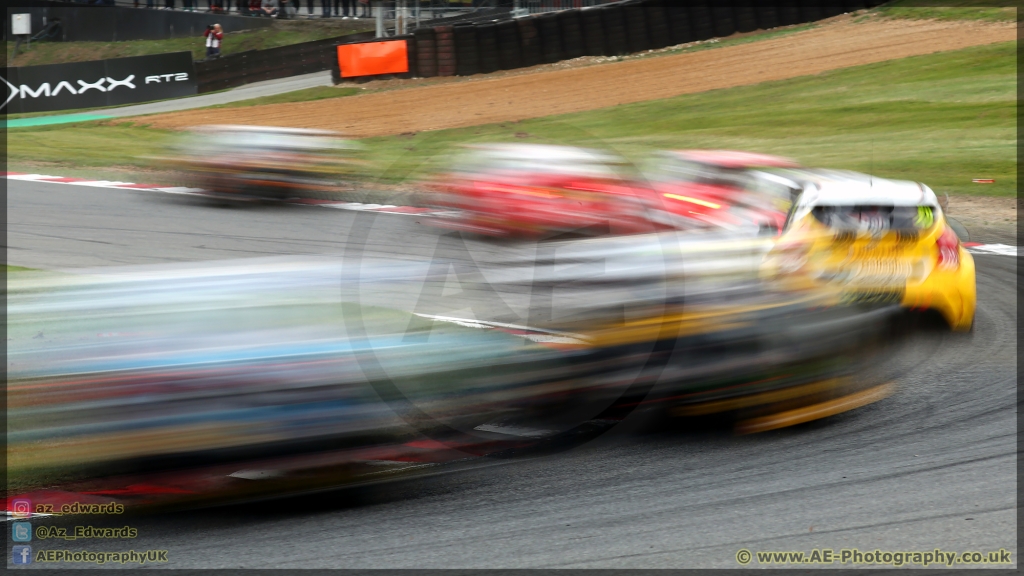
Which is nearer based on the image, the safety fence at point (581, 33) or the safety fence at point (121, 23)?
the safety fence at point (581, 33)

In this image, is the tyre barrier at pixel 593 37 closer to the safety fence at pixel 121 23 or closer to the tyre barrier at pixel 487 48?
the tyre barrier at pixel 487 48

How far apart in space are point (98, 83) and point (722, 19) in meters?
14.4

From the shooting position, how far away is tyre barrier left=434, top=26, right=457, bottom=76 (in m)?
20.6

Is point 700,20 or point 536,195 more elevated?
point 700,20

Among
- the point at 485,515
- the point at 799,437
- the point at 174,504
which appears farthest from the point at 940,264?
the point at 174,504

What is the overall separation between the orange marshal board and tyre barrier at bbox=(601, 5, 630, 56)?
176 inches

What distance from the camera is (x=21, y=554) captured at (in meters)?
3.36

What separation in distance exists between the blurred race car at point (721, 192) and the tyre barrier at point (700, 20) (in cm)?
1564

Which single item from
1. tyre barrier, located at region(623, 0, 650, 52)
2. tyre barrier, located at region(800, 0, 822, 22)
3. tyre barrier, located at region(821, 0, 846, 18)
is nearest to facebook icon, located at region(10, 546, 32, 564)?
tyre barrier, located at region(623, 0, 650, 52)

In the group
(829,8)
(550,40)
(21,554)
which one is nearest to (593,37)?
(550,40)

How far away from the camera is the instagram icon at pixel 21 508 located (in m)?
3.71

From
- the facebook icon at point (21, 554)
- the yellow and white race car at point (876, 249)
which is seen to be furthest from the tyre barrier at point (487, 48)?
the facebook icon at point (21, 554)

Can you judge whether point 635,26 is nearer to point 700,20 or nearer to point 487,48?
point 700,20

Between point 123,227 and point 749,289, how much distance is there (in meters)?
7.18
